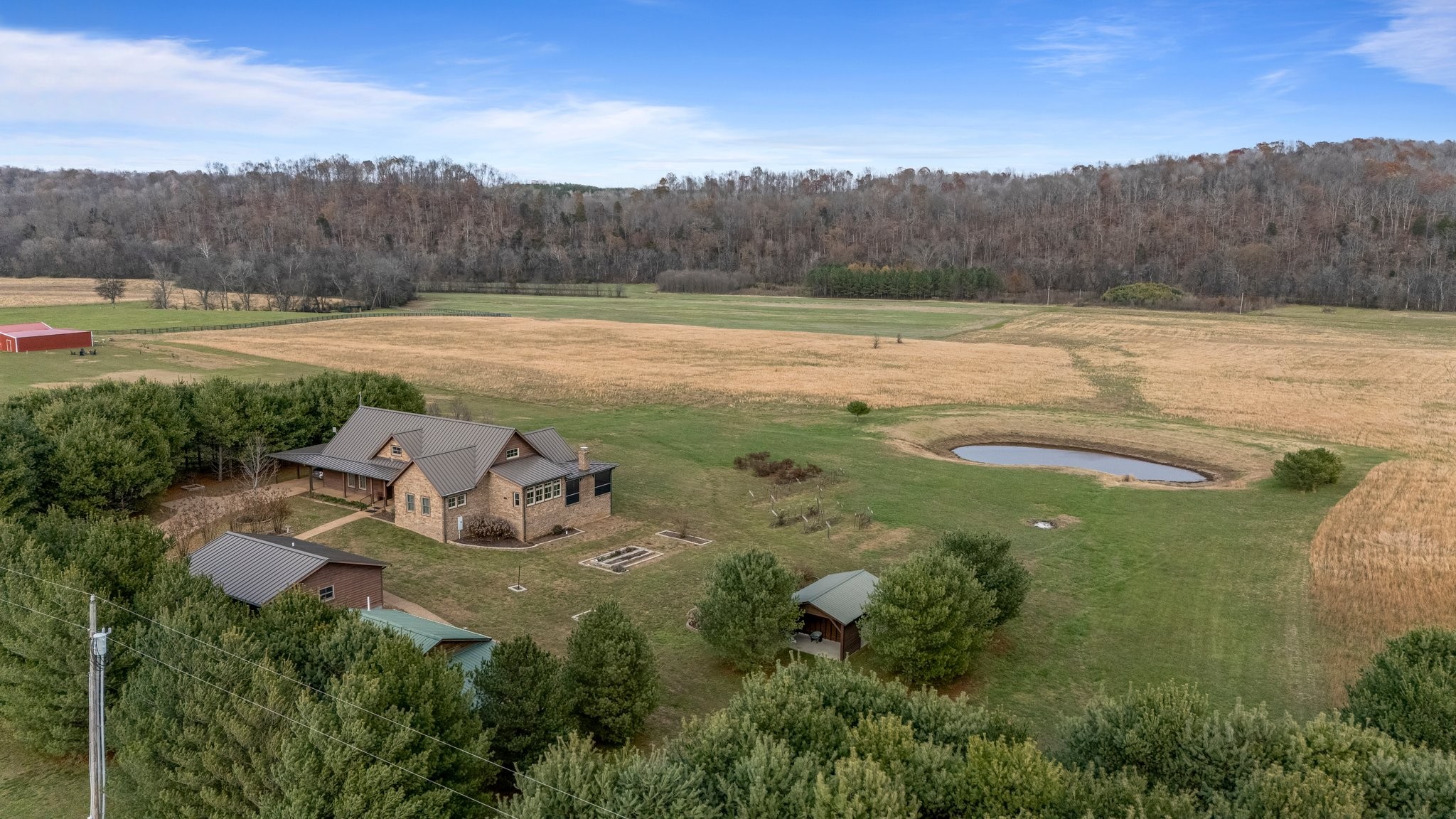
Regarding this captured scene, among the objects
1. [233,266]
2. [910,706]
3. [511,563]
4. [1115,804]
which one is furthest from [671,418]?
[233,266]

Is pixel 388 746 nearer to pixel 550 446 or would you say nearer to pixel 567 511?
pixel 567 511

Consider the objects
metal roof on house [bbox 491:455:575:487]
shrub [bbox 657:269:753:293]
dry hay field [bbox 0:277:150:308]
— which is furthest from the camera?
shrub [bbox 657:269:753:293]

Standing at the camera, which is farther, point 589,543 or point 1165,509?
point 1165,509

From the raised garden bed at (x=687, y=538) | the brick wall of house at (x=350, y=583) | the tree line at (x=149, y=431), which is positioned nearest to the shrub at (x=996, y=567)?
the raised garden bed at (x=687, y=538)

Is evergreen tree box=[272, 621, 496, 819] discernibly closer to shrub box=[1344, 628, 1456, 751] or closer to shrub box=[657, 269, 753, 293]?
shrub box=[1344, 628, 1456, 751]

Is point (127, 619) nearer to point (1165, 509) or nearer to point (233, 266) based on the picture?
point (1165, 509)

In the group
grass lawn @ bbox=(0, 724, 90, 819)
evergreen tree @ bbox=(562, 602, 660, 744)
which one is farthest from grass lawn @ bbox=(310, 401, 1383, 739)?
grass lawn @ bbox=(0, 724, 90, 819)

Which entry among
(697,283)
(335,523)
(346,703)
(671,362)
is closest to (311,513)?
(335,523)
